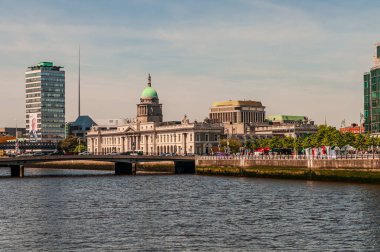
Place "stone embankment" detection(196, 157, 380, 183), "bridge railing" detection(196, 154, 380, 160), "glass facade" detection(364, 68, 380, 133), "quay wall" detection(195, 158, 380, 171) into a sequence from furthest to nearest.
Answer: "glass facade" detection(364, 68, 380, 133)
"bridge railing" detection(196, 154, 380, 160)
"quay wall" detection(195, 158, 380, 171)
"stone embankment" detection(196, 157, 380, 183)

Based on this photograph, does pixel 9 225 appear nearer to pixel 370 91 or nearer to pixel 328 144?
pixel 328 144

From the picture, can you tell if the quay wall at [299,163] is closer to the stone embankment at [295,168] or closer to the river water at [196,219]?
the stone embankment at [295,168]

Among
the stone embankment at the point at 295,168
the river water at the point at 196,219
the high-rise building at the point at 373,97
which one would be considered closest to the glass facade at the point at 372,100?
the high-rise building at the point at 373,97

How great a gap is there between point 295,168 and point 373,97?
6132cm

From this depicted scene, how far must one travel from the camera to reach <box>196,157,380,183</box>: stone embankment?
112375 millimetres

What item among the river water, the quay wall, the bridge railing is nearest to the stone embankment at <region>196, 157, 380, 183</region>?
the quay wall

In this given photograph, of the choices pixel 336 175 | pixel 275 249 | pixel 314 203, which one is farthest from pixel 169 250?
pixel 336 175

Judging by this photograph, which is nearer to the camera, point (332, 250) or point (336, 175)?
point (332, 250)

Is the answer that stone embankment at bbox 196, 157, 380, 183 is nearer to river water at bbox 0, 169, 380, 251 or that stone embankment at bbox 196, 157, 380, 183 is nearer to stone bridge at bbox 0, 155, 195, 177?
river water at bbox 0, 169, 380, 251

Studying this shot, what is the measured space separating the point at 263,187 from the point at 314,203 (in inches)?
1127

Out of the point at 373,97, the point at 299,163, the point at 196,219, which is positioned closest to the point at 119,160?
the point at 299,163

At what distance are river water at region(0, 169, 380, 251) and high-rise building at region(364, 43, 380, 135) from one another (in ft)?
266

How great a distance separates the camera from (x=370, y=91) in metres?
188

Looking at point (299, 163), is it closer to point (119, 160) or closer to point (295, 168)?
point (295, 168)
